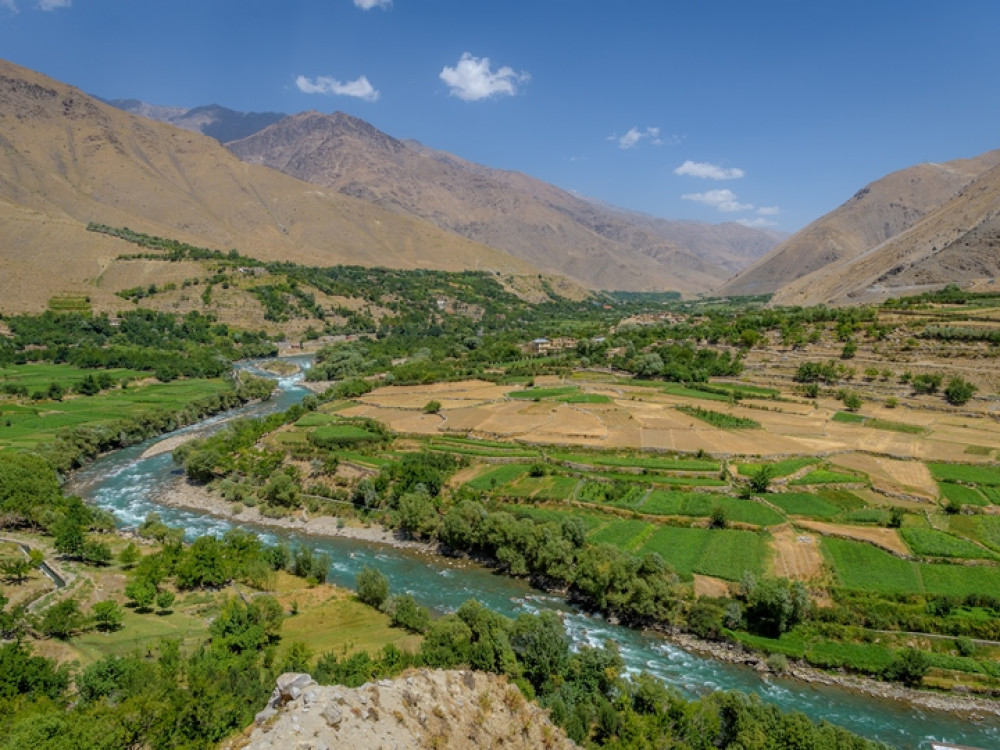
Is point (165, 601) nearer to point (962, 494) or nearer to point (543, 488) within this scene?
point (543, 488)

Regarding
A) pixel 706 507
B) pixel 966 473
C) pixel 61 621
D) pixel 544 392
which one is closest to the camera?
pixel 61 621

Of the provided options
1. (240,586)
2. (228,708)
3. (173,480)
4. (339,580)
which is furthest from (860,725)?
(173,480)

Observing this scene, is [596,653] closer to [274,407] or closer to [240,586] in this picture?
[240,586]

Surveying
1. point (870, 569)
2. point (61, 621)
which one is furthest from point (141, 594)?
point (870, 569)

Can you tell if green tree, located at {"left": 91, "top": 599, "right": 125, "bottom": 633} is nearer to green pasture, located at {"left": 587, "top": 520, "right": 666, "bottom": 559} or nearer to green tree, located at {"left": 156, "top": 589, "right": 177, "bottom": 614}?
green tree, located at {"left": 156, "top": 589, "right": 177, "bottom": 614}

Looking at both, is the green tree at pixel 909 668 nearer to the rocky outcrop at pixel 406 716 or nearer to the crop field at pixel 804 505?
the crop field at pixel 804 505

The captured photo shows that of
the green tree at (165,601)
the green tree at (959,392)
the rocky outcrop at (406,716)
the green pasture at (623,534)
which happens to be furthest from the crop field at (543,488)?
the green tree at (959,392)
